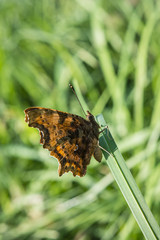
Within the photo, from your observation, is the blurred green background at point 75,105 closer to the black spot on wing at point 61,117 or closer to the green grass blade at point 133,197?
the black spot on wing at point 61,117

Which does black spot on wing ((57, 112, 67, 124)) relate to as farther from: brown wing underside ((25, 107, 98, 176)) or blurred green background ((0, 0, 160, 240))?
blurred green background ((0, 0, 160, 240))

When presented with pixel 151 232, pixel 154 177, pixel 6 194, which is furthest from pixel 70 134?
pixel 6 194

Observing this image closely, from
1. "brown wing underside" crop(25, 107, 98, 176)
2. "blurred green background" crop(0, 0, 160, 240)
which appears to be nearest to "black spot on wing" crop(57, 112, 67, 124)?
"brown wing underside" crop(25, 107, 98, 176)

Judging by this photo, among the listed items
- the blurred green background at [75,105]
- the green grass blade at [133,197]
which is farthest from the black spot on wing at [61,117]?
the green grass blade at [133,197]

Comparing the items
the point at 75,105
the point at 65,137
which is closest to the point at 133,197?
the point at 65,137

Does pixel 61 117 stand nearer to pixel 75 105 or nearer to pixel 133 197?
pixel 133 197

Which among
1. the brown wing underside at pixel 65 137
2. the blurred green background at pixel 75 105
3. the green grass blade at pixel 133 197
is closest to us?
the green grass blade at pixel 133 197
